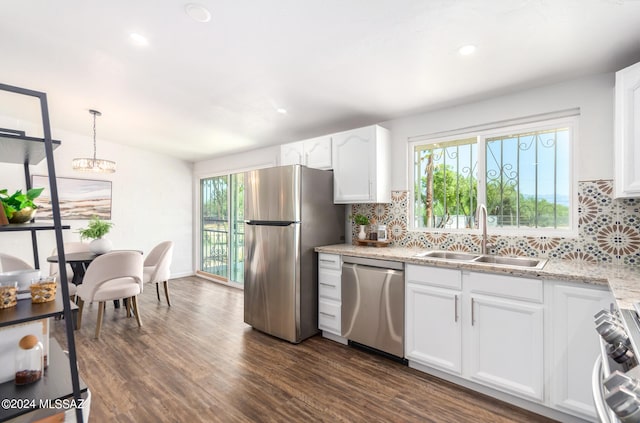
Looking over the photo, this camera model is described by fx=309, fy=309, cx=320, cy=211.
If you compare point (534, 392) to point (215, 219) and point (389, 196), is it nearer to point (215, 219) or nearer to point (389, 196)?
point (389, 196)

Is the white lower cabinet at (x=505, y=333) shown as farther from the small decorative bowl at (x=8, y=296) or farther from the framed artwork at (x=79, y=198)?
the framed artwork at (x=79, y=198)

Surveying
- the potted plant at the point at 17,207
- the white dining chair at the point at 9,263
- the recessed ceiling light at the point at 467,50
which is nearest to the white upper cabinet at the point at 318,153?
the recessed ceiling light at the point at 467,50

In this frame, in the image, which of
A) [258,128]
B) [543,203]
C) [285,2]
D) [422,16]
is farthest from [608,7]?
[258,128]

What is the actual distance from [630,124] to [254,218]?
2997 millimetres

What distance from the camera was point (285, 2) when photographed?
1.74 m

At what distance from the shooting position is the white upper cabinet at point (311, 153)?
133 inches

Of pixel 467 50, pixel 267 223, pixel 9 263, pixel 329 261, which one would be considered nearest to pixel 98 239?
pixel 9 263

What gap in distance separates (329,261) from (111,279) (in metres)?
2.26

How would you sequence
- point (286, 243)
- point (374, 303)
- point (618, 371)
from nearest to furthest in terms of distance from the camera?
point (618, 371), point (374, 303), point (286, 243)

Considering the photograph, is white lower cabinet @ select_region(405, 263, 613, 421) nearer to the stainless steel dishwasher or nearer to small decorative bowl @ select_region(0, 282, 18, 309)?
the stainless steel dishwasher

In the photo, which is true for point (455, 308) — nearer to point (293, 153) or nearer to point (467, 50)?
point (467, 50)

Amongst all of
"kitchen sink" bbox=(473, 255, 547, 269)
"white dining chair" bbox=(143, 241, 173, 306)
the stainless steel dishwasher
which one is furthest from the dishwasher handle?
"white dining chair" bbox=(143, 241, 173, 306)

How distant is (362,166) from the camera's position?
3137 mm

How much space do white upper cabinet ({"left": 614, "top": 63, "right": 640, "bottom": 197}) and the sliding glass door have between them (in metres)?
4.65
